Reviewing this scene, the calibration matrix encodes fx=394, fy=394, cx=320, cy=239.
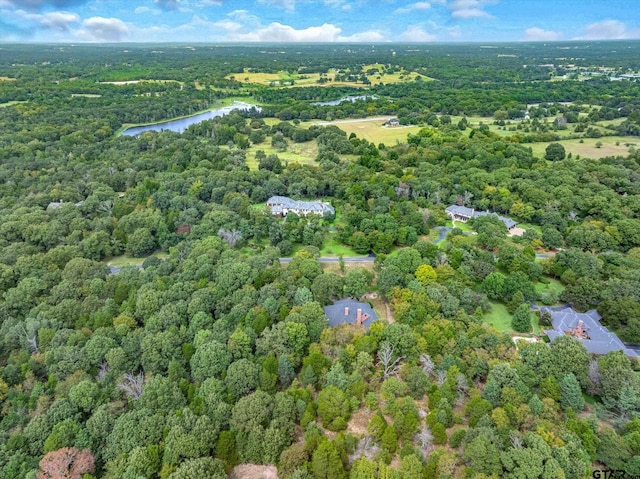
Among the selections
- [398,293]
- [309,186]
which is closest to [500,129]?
[309,186]

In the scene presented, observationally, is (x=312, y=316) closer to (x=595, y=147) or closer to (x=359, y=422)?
(x=359, y=422)

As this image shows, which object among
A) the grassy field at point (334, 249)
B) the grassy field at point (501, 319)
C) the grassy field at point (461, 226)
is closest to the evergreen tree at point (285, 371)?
the grassy field at point (501, 319)

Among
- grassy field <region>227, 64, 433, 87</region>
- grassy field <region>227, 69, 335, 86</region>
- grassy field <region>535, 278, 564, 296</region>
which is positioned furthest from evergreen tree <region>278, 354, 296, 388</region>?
grassy field <region>227, 69, 335, 86</region>

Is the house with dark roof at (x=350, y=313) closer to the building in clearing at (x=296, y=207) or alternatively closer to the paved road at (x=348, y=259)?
the paved road at (x=348, y=259)

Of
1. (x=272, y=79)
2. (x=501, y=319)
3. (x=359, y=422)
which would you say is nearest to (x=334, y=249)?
(x=501, y=319)

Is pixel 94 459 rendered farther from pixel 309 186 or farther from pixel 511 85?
pixel 511 85

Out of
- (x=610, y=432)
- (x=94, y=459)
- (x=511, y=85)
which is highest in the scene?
(x=511, y=85)

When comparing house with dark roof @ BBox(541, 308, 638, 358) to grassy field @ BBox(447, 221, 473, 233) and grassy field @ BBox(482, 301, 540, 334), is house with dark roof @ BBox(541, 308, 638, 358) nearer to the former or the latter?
grassy field @ BBox(482, 301, 540, 334)
